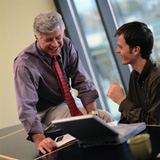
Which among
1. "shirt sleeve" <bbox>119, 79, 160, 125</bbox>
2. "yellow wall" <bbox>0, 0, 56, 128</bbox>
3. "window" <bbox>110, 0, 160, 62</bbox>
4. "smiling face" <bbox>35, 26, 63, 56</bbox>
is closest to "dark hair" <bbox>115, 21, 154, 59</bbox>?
"shirt sleeve" <bbox>119, 79, 160, 125</bbox>

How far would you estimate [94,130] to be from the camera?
5.44 feet

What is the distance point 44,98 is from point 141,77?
1064 mm

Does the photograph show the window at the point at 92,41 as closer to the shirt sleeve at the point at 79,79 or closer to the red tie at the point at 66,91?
the shirt sleeve at the point at 79,79

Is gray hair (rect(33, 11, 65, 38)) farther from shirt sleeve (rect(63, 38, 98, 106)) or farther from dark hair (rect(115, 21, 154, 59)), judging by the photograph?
dark hair (rect(115, 21, 154, 59))

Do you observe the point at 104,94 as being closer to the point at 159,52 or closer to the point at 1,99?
the point at 159,52

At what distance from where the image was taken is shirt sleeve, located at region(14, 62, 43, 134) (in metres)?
2.31

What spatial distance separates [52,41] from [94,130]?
1206 mm

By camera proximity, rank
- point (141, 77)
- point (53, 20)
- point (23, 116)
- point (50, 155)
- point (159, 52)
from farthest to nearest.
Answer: point (159, 52) → point (53, 20) → point (23, 116) → point (141, 77) → point (50, 155)

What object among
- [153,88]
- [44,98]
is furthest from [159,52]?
[153,88]

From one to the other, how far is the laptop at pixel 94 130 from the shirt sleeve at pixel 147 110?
30cm

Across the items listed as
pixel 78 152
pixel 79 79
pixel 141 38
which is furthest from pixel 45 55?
pixel 78 152

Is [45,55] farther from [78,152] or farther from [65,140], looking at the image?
[78,152]

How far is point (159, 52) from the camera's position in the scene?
424 cm

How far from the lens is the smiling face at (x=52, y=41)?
264cm
